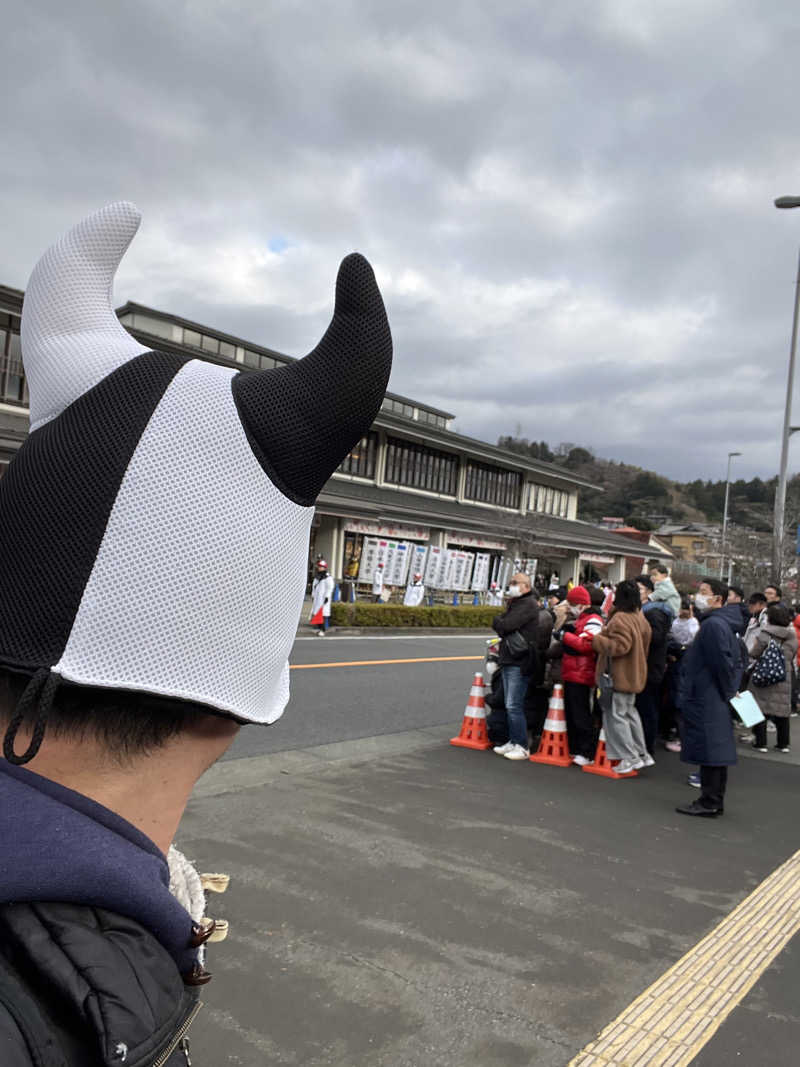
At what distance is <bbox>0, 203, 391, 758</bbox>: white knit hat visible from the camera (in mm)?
864

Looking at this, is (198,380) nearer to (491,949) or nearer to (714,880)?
(491,949)

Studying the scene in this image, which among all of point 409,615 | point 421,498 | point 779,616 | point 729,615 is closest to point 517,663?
point 729,615

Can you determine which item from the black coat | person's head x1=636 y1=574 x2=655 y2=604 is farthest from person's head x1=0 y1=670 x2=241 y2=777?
person's head x1=636 y1=574 x2=655 y2=604

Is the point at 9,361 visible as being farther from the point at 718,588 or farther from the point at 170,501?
the point at 170,501

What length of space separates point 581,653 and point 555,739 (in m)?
0.88

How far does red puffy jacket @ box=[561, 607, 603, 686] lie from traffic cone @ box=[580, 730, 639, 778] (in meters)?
0.56

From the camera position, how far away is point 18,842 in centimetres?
73

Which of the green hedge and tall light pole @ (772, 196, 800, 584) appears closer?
tall light pole @ (772, 196, 800, 584)

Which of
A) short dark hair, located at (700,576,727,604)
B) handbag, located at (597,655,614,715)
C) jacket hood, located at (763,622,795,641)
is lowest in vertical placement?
handbag, located at (597,655,614,715)

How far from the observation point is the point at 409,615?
21.8 m

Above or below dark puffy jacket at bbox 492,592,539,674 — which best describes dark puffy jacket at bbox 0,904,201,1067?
above

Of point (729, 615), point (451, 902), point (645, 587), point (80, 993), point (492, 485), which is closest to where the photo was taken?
point (80, 993)

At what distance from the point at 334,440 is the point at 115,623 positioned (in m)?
0.32

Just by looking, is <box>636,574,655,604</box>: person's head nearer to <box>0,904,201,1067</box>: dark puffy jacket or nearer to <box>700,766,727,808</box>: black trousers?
<box>700,766,727,808</box>: black trousers
